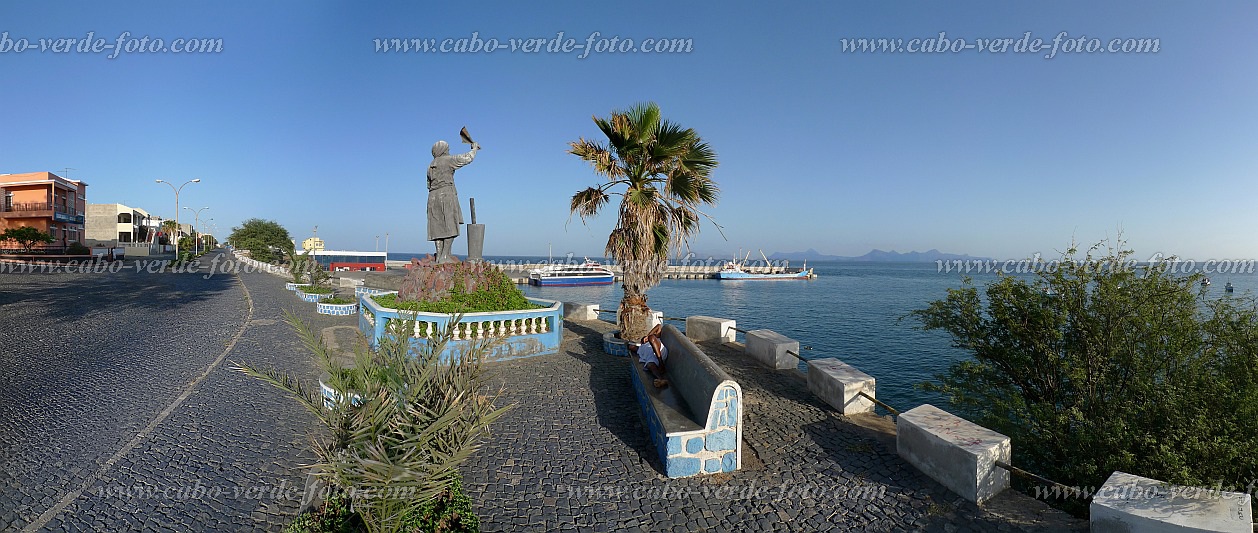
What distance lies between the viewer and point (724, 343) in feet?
36.1

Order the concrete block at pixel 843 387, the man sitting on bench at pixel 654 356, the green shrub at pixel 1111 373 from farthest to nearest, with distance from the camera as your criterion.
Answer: the man sitting on bench at pixel 654 356 < the concrete block at pixel 843 387 < the green shrub at pixel 1111 373

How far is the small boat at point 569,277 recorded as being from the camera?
65500 mm

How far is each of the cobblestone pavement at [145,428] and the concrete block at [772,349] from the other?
6.78m

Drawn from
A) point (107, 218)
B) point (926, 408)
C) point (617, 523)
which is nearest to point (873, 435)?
point (926, 408)

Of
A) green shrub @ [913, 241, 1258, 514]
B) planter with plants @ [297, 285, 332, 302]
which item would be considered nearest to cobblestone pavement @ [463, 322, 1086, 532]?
green shrub @ [913, 241, 1258, 514]

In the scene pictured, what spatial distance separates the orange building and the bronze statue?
5068cm

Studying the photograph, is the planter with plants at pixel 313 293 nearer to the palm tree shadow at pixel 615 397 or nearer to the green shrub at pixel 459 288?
the green shrub at pixel 459 288

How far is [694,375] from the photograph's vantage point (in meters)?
5.25

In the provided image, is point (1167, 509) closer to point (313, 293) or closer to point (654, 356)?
point (654, 356)

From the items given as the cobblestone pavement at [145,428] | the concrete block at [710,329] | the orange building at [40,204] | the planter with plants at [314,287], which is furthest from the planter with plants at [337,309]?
the orange building at [40,204]

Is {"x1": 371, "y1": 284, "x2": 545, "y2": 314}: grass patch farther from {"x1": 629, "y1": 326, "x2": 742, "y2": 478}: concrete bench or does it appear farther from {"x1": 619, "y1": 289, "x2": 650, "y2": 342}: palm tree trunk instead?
{"x1": 629, "y1": 326, "x2": 742, "y2": 478}: concrete bench

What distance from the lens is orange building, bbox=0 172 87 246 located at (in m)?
41.5

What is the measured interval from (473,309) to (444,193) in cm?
328

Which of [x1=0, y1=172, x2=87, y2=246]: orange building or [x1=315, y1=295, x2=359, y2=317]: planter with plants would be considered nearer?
[x1=315, y1=295, x2=359, y2=317]: planter with plants
